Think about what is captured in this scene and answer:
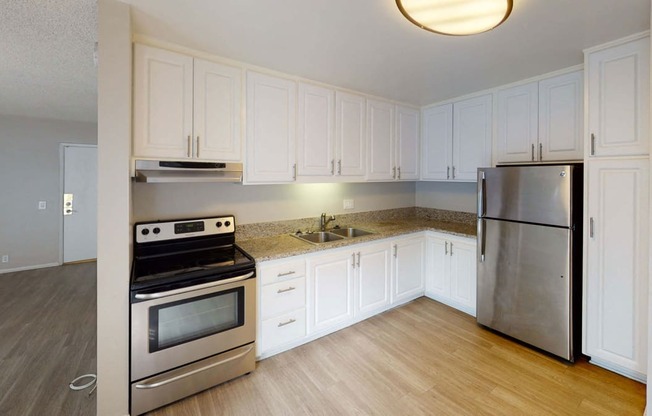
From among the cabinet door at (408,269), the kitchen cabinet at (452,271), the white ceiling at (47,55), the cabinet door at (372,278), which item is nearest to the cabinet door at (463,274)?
the kitchen cabinet at (452,271)

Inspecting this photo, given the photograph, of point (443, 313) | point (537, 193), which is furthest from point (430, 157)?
point (443, 313)

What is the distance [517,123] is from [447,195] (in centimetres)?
123

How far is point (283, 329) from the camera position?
2.35 metres

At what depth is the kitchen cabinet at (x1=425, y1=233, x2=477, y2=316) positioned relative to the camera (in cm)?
294

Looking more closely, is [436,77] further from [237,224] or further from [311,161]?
[237,224]

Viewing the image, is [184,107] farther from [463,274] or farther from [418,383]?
[463,274]

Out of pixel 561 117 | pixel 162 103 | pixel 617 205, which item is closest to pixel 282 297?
pixel 162 103

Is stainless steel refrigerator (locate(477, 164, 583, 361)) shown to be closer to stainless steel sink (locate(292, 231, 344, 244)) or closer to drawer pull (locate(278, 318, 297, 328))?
stainless steel sink (locate(292, 231, 344, 244))

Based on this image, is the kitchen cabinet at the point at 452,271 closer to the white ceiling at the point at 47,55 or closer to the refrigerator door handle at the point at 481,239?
the refrigerator door handle at the point at 481,239

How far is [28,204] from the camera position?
180 inches

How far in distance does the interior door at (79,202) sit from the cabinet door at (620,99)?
21.9 ft

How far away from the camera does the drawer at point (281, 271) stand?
223cm

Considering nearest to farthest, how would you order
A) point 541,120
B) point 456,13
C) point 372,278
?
point 456,13 < point 541,120 < point 372,278

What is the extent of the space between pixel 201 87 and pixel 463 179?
275cm
